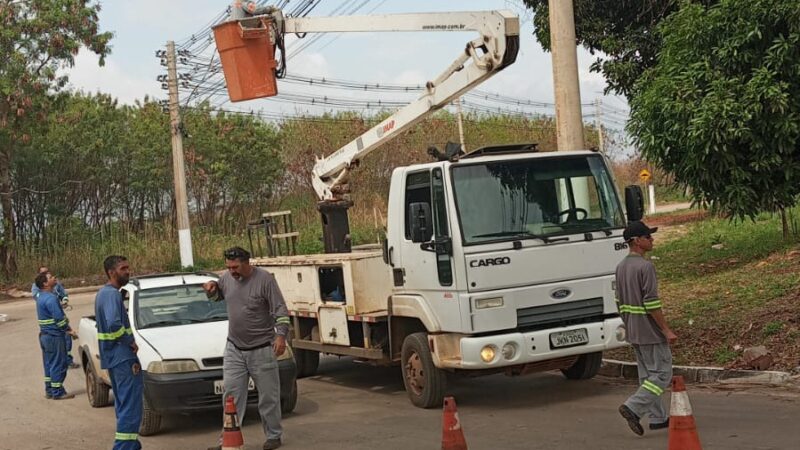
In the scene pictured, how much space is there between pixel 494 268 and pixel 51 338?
652 cm

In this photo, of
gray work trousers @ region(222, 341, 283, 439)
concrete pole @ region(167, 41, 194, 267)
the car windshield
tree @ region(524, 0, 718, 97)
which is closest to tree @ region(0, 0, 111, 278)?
concrete pole @ region(167, 41, 194, 267)

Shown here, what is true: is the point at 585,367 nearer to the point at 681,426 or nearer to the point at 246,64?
the point at 681,426

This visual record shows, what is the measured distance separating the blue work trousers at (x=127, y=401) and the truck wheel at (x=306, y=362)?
16.3ft

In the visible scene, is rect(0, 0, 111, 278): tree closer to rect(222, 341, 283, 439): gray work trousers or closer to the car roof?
the car roof

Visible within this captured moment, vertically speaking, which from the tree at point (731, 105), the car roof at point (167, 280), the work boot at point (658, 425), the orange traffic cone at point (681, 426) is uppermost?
the tree at point (731, 105)

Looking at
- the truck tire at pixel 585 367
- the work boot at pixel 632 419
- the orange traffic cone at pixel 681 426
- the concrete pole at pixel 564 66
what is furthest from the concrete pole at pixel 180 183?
the orange traffic cone at pixel 681 426

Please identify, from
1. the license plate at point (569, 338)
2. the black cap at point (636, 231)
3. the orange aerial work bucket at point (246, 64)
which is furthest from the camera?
the orange aerial work bucket at point (246, 64)

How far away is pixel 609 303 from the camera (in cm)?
966

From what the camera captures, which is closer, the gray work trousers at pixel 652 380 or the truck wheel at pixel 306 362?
the gray work trousers at pixel 652 380

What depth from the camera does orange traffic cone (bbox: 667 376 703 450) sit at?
6133 millimetres

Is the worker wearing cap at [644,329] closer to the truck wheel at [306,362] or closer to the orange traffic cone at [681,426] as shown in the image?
the orange traffic cone at [681,426]

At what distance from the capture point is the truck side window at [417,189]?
32.3ft

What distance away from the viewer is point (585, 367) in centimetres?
1075

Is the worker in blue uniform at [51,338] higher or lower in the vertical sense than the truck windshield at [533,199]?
lower
